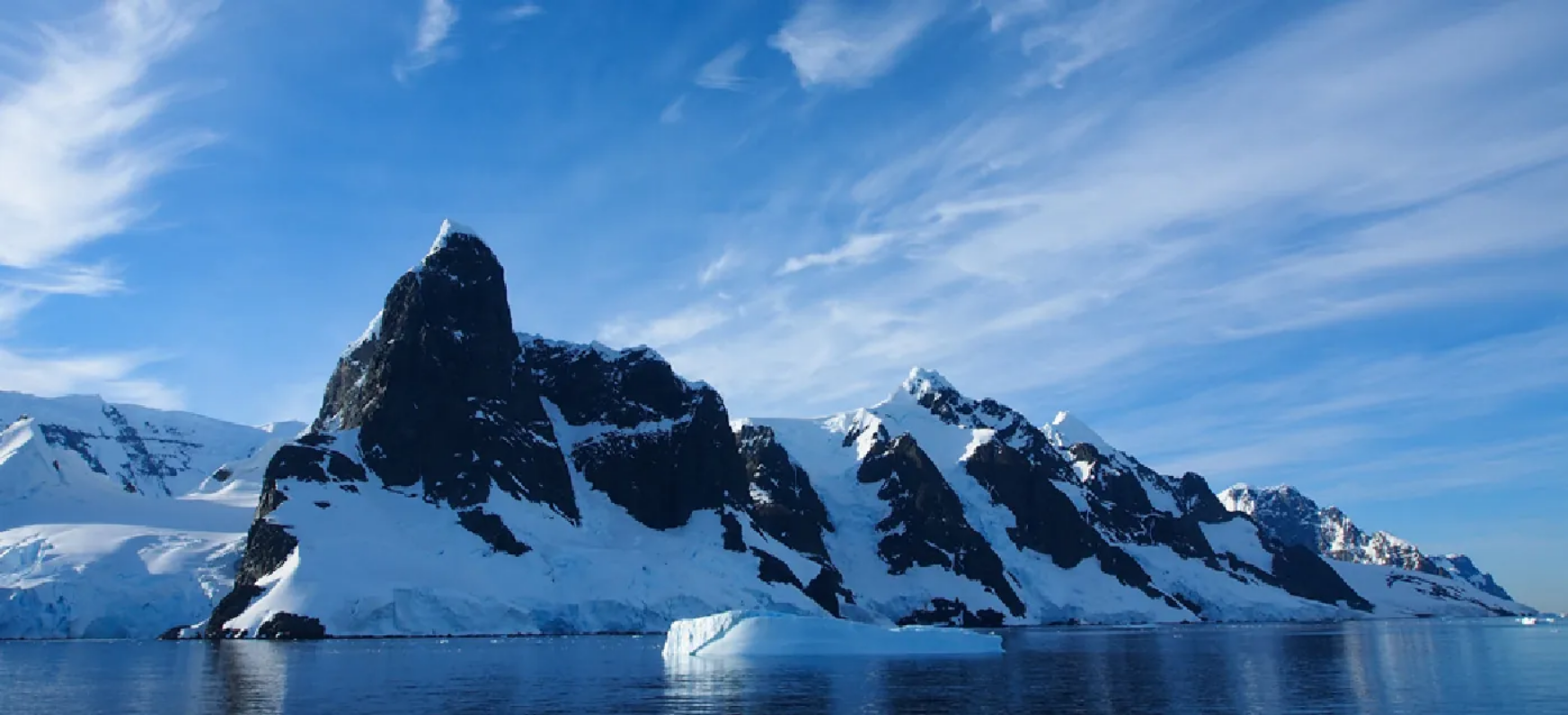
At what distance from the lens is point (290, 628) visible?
5049 inches

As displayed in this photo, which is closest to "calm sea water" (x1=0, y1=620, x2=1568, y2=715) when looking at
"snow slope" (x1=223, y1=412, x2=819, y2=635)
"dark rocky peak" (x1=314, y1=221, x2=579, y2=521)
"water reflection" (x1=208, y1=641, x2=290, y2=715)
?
"water reflection" (x1=208, y1=641, x2=290, y2=715)

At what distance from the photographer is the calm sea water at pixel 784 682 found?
5022cm

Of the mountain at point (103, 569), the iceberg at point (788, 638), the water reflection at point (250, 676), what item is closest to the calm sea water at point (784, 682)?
the water reflection at point (250, 676)

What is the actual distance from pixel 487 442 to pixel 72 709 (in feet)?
427

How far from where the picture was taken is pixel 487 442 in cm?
17938

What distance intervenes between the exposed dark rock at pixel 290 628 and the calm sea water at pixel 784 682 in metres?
22.1

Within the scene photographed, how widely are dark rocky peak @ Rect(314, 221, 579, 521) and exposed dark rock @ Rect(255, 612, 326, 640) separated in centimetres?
3777

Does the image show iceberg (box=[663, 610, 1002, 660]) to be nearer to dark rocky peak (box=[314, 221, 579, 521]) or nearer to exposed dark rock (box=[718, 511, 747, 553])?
dark rocky peak (box=[314, 221, 579, 521])

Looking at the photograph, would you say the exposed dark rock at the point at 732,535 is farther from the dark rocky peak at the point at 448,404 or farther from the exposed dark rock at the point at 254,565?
the exposed dark rock at the point at 254,565

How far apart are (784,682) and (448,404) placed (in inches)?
5013

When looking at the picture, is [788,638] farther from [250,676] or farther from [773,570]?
[773,570]

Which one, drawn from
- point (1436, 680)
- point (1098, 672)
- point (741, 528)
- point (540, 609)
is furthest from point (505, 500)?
point (1436, 680)

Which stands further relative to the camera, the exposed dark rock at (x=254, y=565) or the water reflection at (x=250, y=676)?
the exposed dark rock at (x=254, y=565)

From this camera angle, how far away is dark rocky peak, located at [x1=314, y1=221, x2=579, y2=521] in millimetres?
170500
